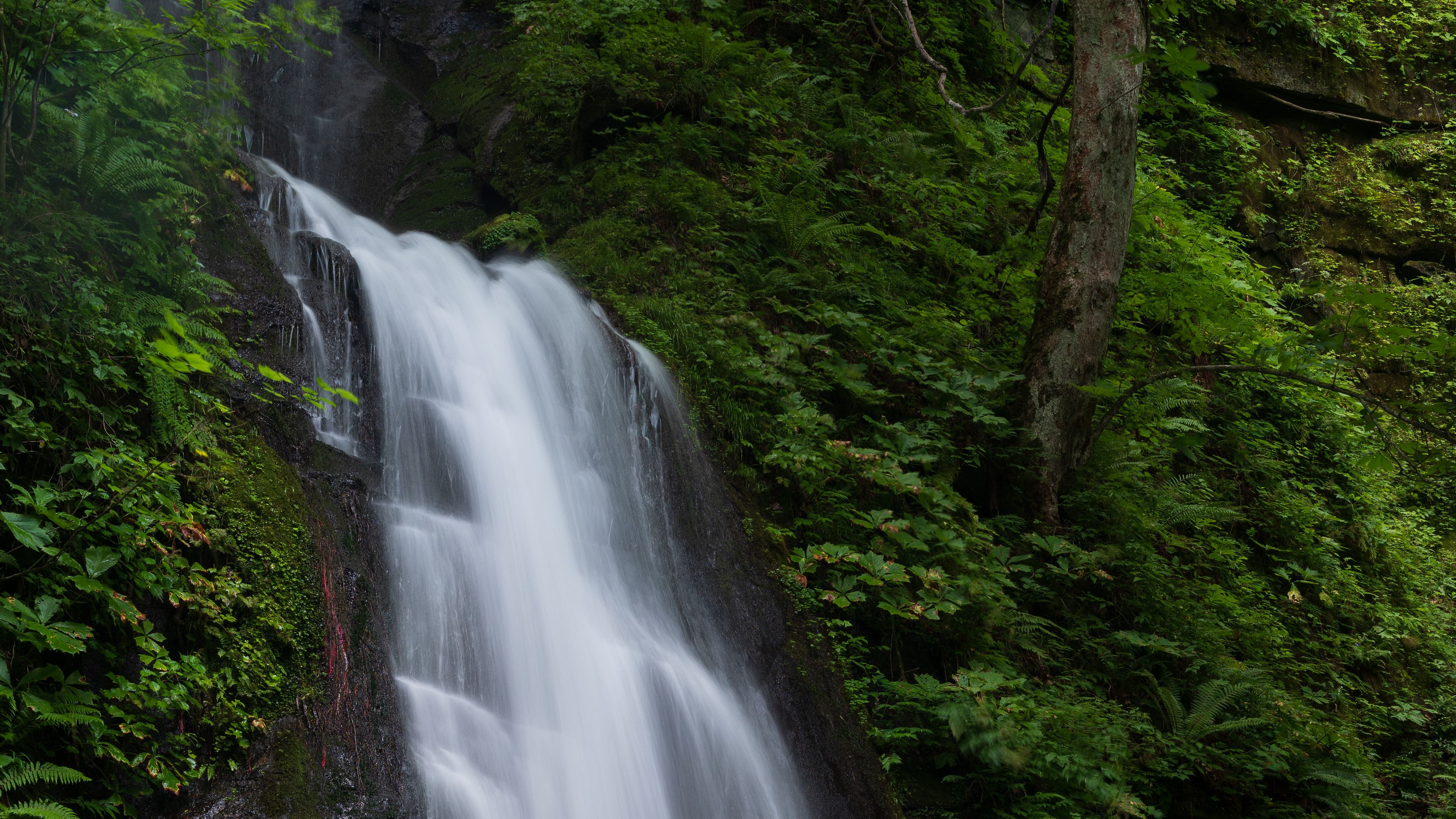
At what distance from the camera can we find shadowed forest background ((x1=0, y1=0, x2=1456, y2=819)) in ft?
9.34

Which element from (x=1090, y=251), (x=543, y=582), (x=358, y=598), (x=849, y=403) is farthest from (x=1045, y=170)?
(x=358, y=598)

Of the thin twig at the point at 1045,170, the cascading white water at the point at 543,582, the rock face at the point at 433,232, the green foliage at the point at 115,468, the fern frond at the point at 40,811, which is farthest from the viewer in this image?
the thin twig at the point at 1045,170

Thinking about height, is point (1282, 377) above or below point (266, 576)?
above

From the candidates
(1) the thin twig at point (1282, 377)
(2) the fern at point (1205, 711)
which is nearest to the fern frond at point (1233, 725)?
(2) the fern at point (1205, 711)

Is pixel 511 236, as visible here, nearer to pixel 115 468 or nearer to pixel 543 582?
pixel 543 582

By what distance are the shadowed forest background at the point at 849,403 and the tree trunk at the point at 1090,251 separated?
16cm

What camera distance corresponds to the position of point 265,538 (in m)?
3.26

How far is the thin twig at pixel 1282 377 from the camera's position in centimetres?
453

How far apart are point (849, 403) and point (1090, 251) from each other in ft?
6.82

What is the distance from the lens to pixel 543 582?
14.9 ft

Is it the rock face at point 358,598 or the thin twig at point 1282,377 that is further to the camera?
the thin twig at point 1282,377

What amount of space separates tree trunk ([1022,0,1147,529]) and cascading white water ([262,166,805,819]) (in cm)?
280

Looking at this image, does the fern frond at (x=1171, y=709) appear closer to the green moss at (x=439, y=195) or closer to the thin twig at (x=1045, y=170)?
the thin twig at (x=1045, y=170)

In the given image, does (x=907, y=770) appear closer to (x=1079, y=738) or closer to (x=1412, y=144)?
(x=1079, y=738)
